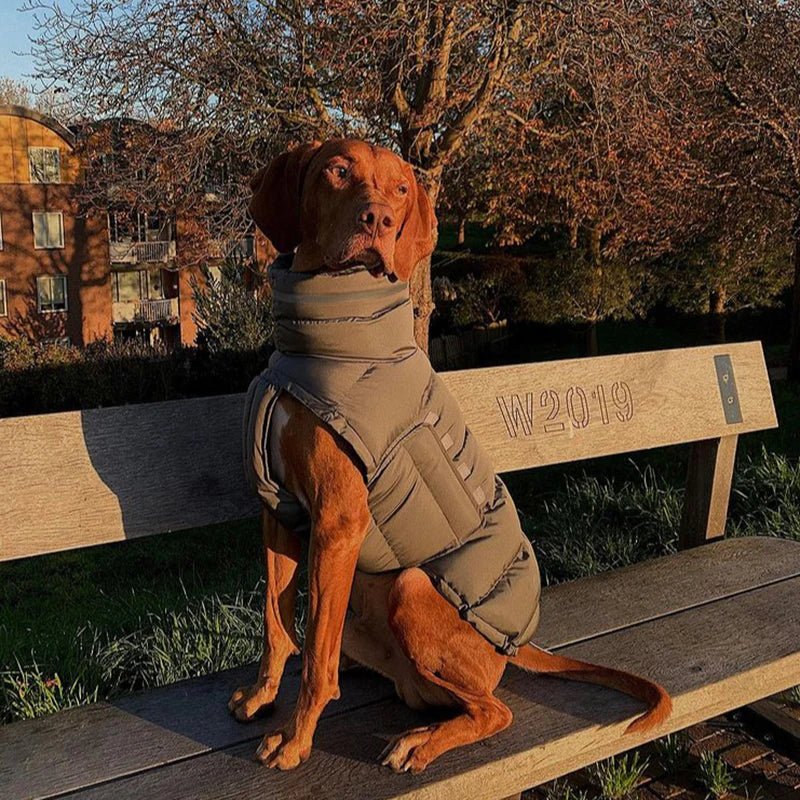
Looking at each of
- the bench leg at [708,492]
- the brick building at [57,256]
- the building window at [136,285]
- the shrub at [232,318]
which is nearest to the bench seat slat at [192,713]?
the bench leg at [708,492]

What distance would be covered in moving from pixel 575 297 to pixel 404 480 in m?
15.6

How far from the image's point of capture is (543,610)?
259cm

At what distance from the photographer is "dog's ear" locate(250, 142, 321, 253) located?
5.72 feet

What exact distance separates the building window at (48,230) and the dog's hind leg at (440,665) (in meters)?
27.3

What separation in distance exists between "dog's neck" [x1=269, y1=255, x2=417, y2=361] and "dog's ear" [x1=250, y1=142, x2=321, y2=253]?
0.24 feet

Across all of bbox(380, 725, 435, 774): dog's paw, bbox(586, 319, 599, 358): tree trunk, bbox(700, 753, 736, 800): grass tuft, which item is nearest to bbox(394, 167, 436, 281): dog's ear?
bbox(380, 725, 435, 774): dog's paw

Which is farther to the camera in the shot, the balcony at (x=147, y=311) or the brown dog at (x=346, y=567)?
the balcony at (x=147, y=311)

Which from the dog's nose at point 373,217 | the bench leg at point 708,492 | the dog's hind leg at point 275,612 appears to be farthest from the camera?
the bench leg at point 708,492

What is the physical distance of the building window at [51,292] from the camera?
27.1 metres

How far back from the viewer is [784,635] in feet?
7.79

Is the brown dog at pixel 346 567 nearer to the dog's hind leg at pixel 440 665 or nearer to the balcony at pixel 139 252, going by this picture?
the dog's hind leg at pixel 440 665

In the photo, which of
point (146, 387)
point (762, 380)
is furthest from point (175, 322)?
point (762, 380)

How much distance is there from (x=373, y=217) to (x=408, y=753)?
1.00m

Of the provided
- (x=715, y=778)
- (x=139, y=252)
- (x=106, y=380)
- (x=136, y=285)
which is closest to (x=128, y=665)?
(x=715, y=778)
